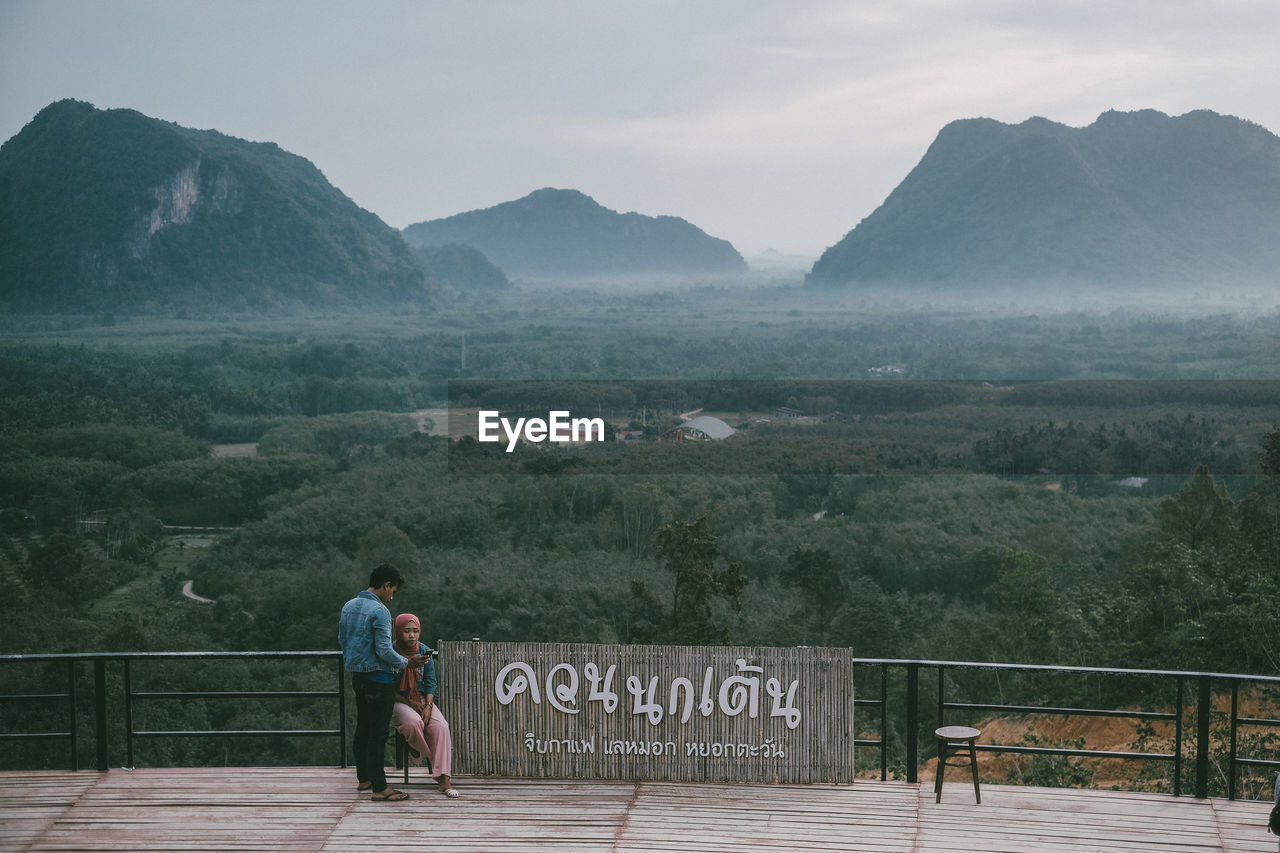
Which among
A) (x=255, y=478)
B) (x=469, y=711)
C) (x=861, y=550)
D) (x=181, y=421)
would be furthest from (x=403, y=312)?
(x=469, y=711)

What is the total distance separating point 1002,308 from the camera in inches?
7579

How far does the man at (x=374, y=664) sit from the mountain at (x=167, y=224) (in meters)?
109

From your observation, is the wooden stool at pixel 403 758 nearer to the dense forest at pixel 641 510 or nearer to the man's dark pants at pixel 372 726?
the man's dark pants at pixel 372 726

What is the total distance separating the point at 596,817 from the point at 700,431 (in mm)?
61507

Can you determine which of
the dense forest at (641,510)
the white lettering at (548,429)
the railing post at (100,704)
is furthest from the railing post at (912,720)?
the white lettering at (548,429)

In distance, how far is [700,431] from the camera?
67688 millimetres

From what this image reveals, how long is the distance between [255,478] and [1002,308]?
159953 mm

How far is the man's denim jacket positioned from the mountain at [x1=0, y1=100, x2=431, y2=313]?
109195 millimetres

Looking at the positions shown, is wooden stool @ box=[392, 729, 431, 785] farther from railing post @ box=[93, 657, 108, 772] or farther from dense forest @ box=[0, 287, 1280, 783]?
dense forest @ box=[0, 287, 1280, 783]

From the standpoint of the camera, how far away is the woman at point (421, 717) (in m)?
6.62

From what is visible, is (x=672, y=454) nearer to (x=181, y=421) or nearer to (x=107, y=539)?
(x=107, y=539)

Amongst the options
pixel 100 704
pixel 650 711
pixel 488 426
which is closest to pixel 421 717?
pixel 650 711

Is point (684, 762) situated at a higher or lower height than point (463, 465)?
higher

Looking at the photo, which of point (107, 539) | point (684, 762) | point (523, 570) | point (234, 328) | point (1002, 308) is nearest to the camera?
point (684, 762)
